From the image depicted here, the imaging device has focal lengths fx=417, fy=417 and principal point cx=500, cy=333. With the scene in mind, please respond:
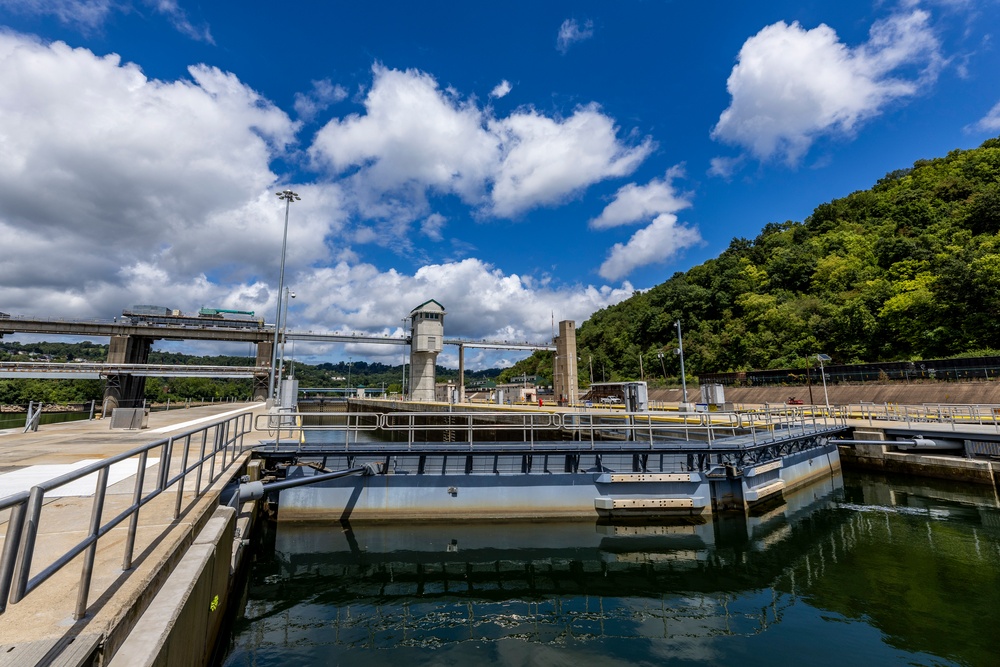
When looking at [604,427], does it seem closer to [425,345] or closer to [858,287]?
[425,345]

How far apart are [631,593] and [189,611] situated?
7.50 m

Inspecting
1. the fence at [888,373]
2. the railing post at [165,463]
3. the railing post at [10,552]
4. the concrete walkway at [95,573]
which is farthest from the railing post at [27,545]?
the fence at [888,373]

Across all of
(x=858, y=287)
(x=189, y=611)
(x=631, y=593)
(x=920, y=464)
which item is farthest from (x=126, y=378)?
(x=858, y=287)

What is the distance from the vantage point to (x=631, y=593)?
27.4 feet

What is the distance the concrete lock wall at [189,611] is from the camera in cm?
314

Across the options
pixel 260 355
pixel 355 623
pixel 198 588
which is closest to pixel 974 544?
pixel 355 623

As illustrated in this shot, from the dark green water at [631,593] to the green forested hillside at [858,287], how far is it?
131 ft

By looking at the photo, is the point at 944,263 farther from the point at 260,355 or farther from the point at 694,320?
the point at 260,355

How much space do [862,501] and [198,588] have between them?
1960 centimetres

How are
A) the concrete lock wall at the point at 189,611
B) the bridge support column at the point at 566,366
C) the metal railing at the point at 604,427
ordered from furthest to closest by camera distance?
the bridge support column at the point at 566,366, the metal railing at the point at 604,427, the concrete lock wall at the point at 189,611

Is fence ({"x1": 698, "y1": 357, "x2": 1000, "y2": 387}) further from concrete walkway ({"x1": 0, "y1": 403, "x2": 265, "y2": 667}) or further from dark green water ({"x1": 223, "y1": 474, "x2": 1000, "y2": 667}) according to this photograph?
concrete walkway ({"x1": 0, "y1": 403, "x2": 265, "y2": 667})

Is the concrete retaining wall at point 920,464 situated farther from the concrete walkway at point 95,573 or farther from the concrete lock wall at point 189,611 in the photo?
the concrete walkway at point 95,573

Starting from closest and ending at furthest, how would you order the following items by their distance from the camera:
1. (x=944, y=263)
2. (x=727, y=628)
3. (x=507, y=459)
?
1. (x=727, y=628)
2. (x=507, y=459)
3. (x=944, y=263)

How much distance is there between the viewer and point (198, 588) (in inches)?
179
